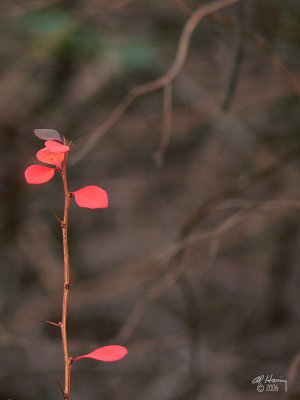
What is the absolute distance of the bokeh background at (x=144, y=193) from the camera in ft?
3.79

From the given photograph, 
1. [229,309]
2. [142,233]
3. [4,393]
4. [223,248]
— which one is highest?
[142,233]

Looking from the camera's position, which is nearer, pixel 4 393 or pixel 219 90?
pixel 4 393

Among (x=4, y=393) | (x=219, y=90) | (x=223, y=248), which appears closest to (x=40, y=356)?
(x=4, y=393)

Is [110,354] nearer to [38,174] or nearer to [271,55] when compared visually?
[38,174]

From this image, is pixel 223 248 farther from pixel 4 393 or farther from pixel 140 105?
pixel 4 393

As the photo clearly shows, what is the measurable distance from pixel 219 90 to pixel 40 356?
37.0 inches

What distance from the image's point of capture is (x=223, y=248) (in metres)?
1.50

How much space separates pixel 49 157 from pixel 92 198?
0.09 ft

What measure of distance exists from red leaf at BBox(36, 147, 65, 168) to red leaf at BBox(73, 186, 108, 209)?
18mm

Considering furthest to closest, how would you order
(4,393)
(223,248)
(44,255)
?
(223,248)
(44,255)
(4,393)

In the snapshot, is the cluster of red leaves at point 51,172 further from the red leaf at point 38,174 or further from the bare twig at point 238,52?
the bare twig at point 238,52

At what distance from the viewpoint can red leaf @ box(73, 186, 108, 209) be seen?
0.20 metres

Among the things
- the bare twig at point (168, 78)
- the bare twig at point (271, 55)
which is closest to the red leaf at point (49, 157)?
the bare twig at point (168, 78)

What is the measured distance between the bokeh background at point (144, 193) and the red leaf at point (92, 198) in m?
0.89
